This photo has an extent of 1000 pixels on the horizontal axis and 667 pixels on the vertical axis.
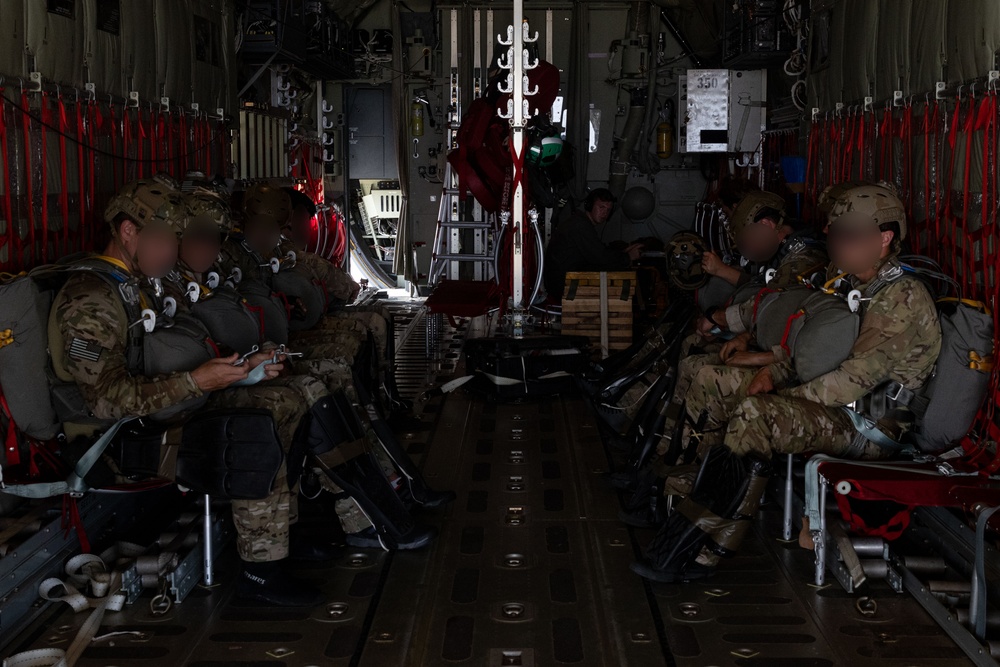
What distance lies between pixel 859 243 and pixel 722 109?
22.4 feet

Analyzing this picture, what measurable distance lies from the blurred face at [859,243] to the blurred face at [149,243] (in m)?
2.54

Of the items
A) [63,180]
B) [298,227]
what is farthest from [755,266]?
[63,180]

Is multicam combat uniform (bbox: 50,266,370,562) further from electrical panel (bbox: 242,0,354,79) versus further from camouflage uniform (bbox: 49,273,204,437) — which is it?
electrical panel (bbox: 242,0,354,79)

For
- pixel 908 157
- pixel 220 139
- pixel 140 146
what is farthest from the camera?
pixel 220 139

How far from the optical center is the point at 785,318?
4629mm

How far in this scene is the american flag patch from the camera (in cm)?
334

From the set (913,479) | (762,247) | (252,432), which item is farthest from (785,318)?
(252,432)

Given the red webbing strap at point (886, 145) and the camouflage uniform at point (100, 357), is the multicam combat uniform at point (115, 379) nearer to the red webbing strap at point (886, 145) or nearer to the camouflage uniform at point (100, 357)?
the camouflage uniform at point (100, 357)

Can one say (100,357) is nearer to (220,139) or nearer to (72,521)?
(72,521)

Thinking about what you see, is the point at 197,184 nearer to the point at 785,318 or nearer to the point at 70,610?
the point at 70,610

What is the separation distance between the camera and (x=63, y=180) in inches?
173

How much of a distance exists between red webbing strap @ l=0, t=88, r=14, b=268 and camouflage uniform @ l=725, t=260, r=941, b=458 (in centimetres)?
288

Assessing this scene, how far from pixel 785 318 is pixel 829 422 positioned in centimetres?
92

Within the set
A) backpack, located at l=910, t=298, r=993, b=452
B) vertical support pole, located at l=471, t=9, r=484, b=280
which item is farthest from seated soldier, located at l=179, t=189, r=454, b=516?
vertical support pole, located at l=471, t=9, r=484, b=280
